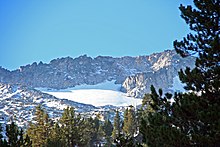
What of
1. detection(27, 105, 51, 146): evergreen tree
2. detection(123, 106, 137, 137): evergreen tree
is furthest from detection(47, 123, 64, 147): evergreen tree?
detection(123, 106, 137, 137): evergreen tree

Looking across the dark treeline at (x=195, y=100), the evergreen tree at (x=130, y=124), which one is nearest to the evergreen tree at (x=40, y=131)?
the evergreen tree at (x=130, y=124)

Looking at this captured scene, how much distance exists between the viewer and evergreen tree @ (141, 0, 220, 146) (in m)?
13.8

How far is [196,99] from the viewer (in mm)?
14789

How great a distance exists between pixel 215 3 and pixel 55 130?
3615 cm

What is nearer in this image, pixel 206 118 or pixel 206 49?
pixel 206 118

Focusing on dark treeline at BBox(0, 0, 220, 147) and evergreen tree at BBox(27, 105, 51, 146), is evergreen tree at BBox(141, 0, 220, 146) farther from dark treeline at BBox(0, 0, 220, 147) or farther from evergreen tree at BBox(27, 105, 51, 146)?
evergreen tree at BBox(27, 105, 51, 146)

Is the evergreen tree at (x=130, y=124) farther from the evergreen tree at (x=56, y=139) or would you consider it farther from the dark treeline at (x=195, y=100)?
the dark treeline at (x=195, y=100)

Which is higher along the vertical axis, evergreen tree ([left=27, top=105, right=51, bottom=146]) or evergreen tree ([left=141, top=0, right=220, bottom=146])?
evergreen tree ([left=141, top=0, right=220, bottom=146])

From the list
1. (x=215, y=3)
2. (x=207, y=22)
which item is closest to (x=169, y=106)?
(x=207, y=22)

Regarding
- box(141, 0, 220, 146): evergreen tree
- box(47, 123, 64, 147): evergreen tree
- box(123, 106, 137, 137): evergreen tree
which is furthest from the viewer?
box(123, 106, 137, 137): evergreen tree

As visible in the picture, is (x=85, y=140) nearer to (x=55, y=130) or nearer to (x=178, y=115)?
(x=55, y=130)

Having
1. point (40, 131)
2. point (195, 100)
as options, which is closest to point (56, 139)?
point (40, 131)

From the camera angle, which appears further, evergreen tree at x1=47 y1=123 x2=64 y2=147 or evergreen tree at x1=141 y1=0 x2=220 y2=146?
evergreen tree at x1=47 y1=123 x2=64 y2=147

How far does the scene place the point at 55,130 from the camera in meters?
47.6
